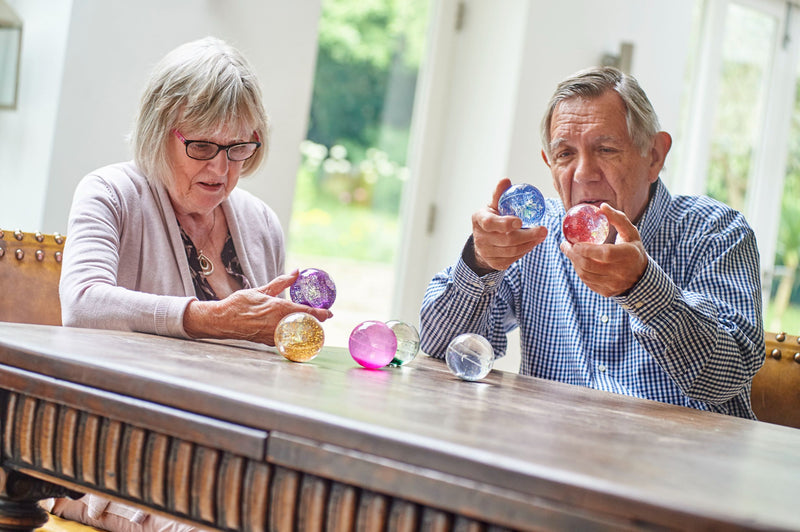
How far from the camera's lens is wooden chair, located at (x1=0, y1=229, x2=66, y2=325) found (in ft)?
6.29

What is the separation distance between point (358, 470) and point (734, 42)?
5.42m

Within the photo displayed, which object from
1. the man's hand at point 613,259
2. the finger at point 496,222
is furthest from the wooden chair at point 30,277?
the man's hand at point 613,259

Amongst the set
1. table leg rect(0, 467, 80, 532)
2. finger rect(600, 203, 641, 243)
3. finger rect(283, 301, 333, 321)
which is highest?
finger rect(600, 203, 641, 243)

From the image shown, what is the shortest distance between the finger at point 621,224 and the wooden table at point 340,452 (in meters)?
0.36

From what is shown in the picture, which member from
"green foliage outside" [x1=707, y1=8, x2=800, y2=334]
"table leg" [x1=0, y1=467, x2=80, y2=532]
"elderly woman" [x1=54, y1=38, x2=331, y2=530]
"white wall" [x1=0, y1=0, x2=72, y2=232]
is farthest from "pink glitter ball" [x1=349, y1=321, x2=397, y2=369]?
"green foliage outside" [x1=707, y1=8, x2=800, y2=334]

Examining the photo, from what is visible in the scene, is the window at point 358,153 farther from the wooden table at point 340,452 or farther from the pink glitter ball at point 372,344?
the wooden table at point 340,452

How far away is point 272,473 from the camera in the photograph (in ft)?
3.03

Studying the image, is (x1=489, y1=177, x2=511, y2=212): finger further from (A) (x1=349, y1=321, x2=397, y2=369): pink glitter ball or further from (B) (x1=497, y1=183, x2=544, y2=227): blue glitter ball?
(A) (x1=349, y1=321, x2=397, y2=369): pink glitter ball

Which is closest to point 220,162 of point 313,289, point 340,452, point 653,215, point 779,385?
point 313,289

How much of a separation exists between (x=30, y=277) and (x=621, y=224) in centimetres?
132

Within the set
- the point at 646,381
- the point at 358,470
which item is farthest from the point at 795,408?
the point at 358,470

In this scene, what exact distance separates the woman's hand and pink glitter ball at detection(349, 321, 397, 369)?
120 millimetres

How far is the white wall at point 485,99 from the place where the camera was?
13.9 feet

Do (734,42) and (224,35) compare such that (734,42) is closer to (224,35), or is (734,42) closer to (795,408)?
(224,35)
